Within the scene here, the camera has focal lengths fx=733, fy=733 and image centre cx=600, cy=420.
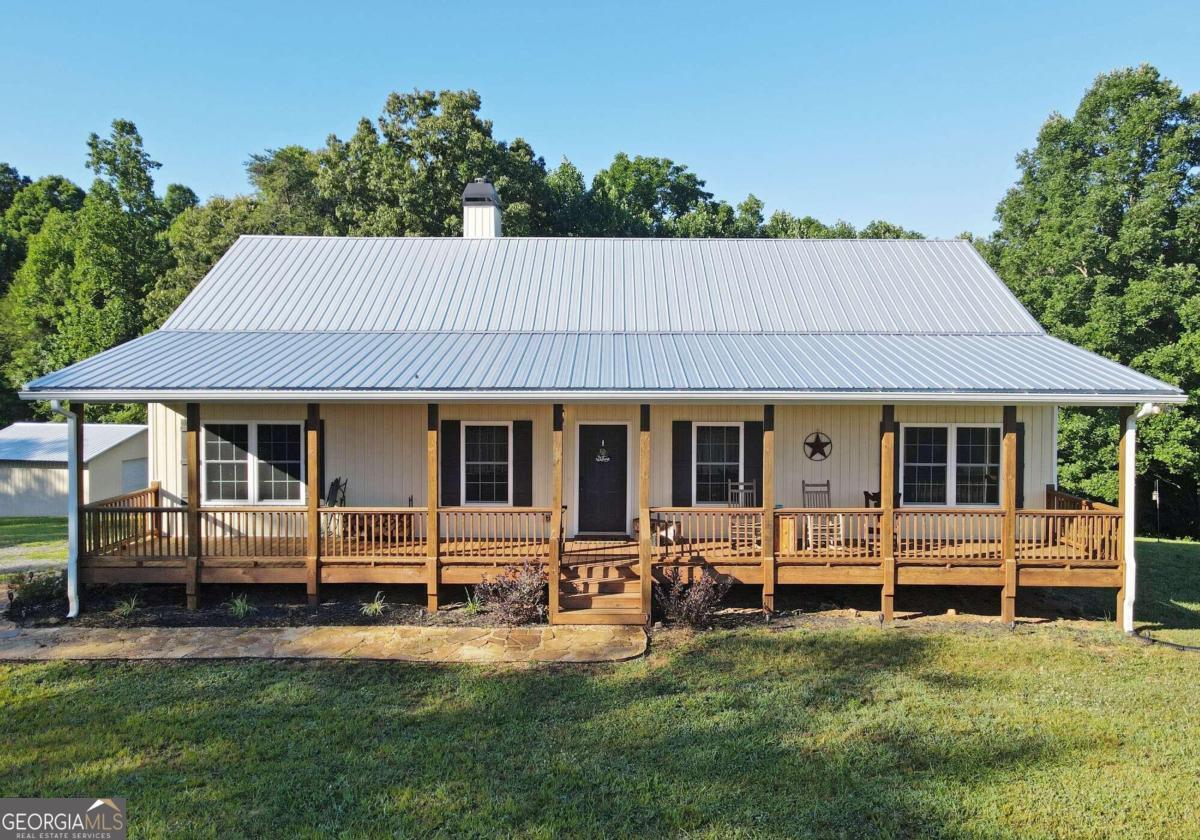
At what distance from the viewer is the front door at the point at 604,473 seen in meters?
12.2

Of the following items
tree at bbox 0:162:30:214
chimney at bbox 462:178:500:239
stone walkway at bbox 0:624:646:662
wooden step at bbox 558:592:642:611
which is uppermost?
tree at bbox 0:162:30:214

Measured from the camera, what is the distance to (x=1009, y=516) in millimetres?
9953

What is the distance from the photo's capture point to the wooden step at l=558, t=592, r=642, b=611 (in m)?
9.86

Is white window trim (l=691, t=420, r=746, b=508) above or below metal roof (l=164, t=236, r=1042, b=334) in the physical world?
below

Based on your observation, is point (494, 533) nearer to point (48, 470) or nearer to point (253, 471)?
point (253, 471)

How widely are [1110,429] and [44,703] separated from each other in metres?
26.1

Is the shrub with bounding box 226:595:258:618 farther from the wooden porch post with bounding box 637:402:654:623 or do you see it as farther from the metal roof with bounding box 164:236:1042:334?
the wooden porch post with bounding box 637:402:654:623

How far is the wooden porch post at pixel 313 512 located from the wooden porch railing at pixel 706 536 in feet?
15.3

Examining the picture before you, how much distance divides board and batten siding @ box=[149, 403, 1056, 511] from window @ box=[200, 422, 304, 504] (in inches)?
9.0

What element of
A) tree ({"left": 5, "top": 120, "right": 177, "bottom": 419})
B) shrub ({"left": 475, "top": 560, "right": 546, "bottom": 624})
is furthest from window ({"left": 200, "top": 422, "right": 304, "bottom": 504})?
tree ({"left": 5, "top": 120, "right": 177, "bottom": 419})

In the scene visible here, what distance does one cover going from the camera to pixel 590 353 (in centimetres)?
1141

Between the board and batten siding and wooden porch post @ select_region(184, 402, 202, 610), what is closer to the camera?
wooden porch post @ select_region(184, 402, 202, 610)

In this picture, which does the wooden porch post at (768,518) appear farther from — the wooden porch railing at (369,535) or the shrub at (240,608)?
the shrub at (240,608)

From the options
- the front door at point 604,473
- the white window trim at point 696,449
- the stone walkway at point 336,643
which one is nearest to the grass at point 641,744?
the stone walkway at point 336,643
